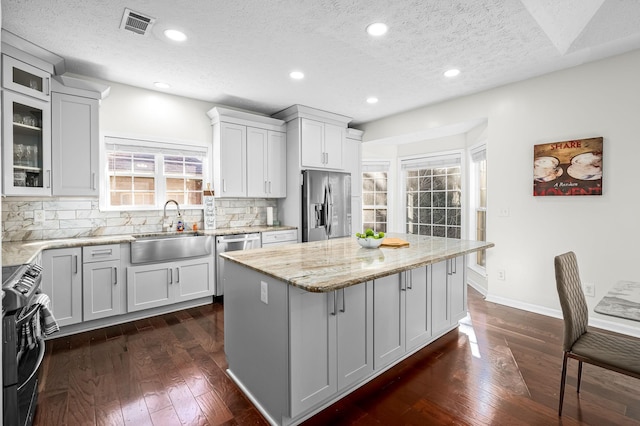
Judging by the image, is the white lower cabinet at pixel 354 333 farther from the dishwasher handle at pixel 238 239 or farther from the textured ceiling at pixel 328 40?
the dishwasher handle at pixel 238 239

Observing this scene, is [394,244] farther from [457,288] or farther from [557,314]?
[557,314]

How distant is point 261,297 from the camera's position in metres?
1.93

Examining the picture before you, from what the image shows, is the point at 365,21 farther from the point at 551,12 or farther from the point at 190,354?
the point at 190,354

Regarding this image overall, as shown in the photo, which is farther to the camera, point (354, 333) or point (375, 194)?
point (375, 194)

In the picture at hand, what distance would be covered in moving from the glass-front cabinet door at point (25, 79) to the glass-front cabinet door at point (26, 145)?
0.19 feet

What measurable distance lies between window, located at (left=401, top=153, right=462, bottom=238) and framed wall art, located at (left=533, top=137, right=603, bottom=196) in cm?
153

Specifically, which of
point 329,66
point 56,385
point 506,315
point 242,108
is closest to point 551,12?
point 329,66

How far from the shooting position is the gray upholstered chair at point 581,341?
66.6 inches

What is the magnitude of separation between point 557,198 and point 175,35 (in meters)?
3.99

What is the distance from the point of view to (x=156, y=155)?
402 centimetres

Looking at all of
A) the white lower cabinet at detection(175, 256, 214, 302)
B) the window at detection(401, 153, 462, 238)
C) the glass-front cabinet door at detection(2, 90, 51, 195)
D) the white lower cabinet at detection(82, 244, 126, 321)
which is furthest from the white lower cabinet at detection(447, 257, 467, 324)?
the glass-front cabinet door at detection(2, 90, 51, 195)

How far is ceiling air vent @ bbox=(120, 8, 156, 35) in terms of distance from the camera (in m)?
2.37

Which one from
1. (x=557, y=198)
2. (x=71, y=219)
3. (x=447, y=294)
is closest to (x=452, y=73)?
(x=557, y=198)

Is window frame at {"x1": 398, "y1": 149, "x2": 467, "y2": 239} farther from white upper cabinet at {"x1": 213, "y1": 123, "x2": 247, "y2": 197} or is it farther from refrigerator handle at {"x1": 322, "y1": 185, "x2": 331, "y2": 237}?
white upper cabinet at {"x1": 213, "y1": 123, "x2": 247, "y2": 197}
